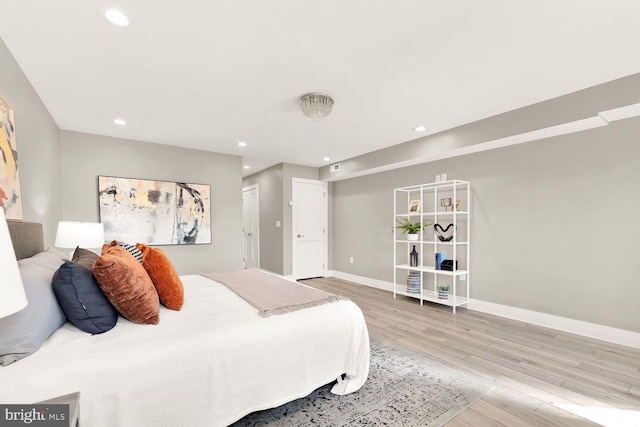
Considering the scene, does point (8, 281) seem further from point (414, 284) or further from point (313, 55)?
point (414, 284)

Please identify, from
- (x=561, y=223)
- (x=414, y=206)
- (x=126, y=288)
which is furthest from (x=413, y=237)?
(x=126, y=288)

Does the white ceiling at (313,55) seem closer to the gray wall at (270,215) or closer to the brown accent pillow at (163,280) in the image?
the brown accent pillow at (163,280)

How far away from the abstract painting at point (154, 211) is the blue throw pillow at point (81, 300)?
9.85ft

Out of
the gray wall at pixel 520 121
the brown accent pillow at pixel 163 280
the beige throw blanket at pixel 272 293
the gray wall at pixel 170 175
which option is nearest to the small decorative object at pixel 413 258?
the gray wall at pixel 520 121

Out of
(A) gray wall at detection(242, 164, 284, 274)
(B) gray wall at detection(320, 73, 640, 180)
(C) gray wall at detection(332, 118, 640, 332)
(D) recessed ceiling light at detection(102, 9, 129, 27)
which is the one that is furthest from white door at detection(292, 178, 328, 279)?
(D) recessed ceiling light at detection(102, 9, 129, 27)

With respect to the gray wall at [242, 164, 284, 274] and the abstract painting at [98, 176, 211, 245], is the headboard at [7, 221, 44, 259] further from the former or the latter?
the gray wall at [242, 164, 284, 274]

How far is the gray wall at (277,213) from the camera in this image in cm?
565

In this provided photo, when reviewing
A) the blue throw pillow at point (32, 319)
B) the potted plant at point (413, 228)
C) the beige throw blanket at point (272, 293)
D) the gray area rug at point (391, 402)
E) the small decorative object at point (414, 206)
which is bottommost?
the gray area rug at point (391, 402)

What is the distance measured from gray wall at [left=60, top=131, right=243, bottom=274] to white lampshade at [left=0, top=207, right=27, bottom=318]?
3.87 meters

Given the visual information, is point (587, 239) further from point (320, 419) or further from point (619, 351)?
point (320, 419)

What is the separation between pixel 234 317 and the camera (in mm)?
1708

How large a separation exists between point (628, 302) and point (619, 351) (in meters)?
0.48

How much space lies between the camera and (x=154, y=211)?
13.9 ft

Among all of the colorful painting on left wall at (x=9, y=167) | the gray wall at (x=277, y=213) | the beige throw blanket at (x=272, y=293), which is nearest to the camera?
the colorful painting on left wall at (x=9, y=167)
